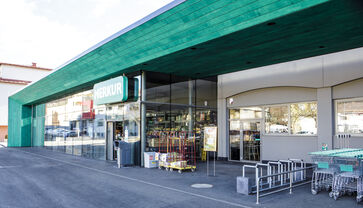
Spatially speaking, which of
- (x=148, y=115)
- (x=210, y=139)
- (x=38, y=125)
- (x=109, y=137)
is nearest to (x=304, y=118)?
(x=210, y=139)

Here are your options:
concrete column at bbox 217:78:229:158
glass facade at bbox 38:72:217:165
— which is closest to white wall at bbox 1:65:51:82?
glass facade at bbox 38:72:217:165

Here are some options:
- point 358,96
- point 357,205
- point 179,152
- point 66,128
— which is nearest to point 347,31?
point 358,96

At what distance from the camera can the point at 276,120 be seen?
14.7 metres

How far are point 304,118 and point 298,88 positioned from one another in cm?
142

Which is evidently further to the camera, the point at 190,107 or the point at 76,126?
the point at 76,126

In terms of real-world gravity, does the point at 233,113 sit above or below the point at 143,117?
above

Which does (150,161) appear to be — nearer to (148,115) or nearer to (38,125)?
(148,115)

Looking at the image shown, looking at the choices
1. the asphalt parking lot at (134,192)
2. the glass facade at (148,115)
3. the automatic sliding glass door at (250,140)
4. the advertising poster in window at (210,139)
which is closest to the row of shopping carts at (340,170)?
the asphalt parking lot at (134,192)

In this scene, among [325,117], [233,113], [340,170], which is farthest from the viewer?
[233,113]

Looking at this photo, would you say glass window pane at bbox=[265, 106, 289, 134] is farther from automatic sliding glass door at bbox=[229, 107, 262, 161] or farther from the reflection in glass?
the reflection in glass

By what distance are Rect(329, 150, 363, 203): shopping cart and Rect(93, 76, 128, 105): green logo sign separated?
949cm

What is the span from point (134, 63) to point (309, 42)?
23.8 feet

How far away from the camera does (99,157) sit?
1800 cm

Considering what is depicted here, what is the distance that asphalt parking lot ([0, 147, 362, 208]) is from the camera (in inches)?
293
